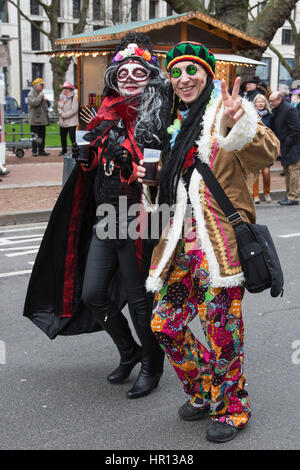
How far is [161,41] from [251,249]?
33.9 ft

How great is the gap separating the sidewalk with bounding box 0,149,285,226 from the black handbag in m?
6.55

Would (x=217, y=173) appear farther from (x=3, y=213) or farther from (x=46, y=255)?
(x=3, y=213)

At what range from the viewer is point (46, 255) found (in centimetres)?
369

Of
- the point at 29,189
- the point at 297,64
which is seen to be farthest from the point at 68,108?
the point at 297,64

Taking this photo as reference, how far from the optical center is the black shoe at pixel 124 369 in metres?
3.69

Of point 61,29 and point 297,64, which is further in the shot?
point 61,29

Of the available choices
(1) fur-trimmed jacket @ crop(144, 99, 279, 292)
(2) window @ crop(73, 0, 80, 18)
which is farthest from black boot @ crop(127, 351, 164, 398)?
(2) window @ crop(73, 0, 80, 18)

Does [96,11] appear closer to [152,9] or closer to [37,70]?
[152,9]

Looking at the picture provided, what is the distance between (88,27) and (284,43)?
72.8 ft

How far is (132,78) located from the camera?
3.27 meters

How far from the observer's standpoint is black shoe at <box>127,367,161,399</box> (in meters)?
3.49

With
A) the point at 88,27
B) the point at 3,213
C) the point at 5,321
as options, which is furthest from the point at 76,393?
the point at 88,27

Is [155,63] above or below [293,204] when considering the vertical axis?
above

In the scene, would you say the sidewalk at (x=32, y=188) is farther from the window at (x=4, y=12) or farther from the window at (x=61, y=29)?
the window at (x=61, y=29)
